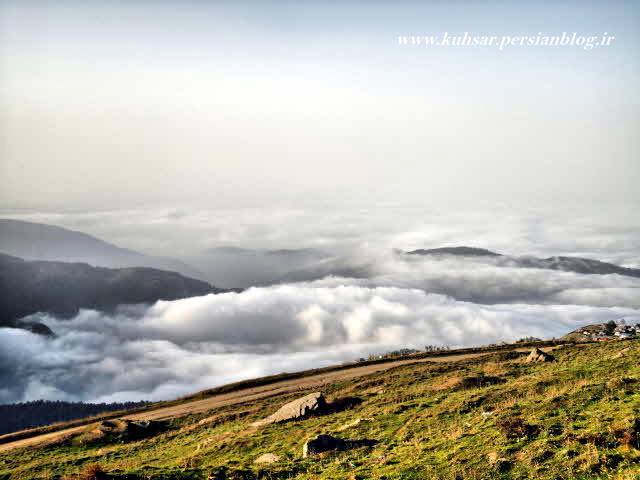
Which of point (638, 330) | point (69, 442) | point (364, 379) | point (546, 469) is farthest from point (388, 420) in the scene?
point (638, 330)

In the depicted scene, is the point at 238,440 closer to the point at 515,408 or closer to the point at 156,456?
the point at 156,456

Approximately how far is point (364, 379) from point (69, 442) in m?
30.1

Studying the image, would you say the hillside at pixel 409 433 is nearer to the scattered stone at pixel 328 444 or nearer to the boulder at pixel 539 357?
the scattered stone at pixel 328 444

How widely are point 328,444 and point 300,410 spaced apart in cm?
1210

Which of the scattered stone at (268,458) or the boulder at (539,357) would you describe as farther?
the boulder at (539,357)

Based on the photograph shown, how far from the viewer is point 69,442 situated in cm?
4356

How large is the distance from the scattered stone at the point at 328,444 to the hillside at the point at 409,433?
67mm

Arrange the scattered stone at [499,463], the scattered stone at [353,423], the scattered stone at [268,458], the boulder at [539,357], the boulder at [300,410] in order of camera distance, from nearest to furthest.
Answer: the scattered stone at [499,463], the scattered stone at [268,458], the scattered stone at [353,423], the boulder at [300,410], the boulder at [539,357]

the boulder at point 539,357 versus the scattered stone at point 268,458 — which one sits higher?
the boulder at point 539,357

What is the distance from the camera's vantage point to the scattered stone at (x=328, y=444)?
936 inches

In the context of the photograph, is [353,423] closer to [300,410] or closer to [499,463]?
[300,410]

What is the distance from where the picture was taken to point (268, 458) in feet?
81.1

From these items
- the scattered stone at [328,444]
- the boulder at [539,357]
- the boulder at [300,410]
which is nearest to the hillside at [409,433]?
the scattered stone at [328,444]

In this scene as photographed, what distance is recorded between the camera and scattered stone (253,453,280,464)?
24.2 m
